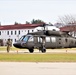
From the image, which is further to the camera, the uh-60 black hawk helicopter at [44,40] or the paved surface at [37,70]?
the uh-60 black hawk helicopter at [44,40]

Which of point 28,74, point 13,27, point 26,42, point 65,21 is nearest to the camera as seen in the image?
point 28,74

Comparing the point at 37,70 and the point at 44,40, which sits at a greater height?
the point at 44,40

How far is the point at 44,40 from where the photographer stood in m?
37.9

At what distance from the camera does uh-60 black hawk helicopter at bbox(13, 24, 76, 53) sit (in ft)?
122

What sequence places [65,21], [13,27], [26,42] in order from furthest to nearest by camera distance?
[13,27], [65,21], [26,42]

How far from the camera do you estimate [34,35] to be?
37.3 metres

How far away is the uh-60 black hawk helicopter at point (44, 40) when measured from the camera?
122 ft

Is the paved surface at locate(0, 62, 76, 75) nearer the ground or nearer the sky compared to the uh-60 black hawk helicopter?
nearer the ground

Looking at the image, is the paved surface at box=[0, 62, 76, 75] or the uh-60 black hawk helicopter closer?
the paved surface at box=[0, 62, 76, 75]

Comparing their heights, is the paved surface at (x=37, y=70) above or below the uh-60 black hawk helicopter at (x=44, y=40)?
below

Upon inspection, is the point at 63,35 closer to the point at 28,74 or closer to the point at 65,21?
the point at 28,74

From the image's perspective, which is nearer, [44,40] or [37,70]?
[37,70]

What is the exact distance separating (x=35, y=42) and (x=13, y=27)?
292 feet


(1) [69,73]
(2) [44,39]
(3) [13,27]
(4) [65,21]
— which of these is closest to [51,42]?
(2) [44,39]
